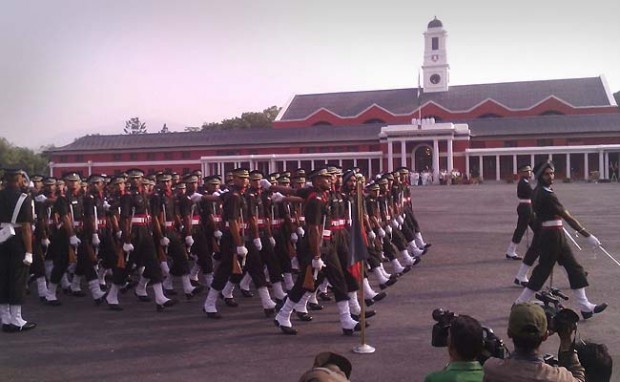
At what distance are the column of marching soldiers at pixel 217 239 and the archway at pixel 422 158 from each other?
41480 mm

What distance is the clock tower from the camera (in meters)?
66.9

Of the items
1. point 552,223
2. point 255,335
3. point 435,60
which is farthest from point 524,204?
point 435,60

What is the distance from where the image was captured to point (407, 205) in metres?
13.7

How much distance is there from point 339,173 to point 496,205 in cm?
1882

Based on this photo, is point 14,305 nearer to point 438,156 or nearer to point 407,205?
point 407,205

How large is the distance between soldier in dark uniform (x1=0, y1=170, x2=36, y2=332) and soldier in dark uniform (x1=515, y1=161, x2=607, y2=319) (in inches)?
269

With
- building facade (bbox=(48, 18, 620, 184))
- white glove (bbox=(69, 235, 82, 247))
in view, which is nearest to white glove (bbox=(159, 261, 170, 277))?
white glove (bbox=(69, 235, 82, 247))

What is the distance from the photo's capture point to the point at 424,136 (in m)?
51.4

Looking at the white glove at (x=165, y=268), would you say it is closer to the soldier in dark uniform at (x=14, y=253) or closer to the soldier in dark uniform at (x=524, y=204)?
the soldier in dark uniform at (x=14, y=253)

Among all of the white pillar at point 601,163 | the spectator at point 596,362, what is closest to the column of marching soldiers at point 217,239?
the spectator at point 596,362

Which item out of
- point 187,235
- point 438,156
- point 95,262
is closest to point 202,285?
point 187,235

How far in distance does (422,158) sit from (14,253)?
1869 inches

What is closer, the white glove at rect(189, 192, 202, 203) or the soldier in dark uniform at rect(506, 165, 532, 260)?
the white glove at rect(189, 192, 202, 203)

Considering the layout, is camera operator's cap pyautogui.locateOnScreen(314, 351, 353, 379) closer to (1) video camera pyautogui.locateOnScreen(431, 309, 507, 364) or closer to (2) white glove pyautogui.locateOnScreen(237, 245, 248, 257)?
(1) video camera pyautogui.locateOnScreen(431, 309, 507, 364)
